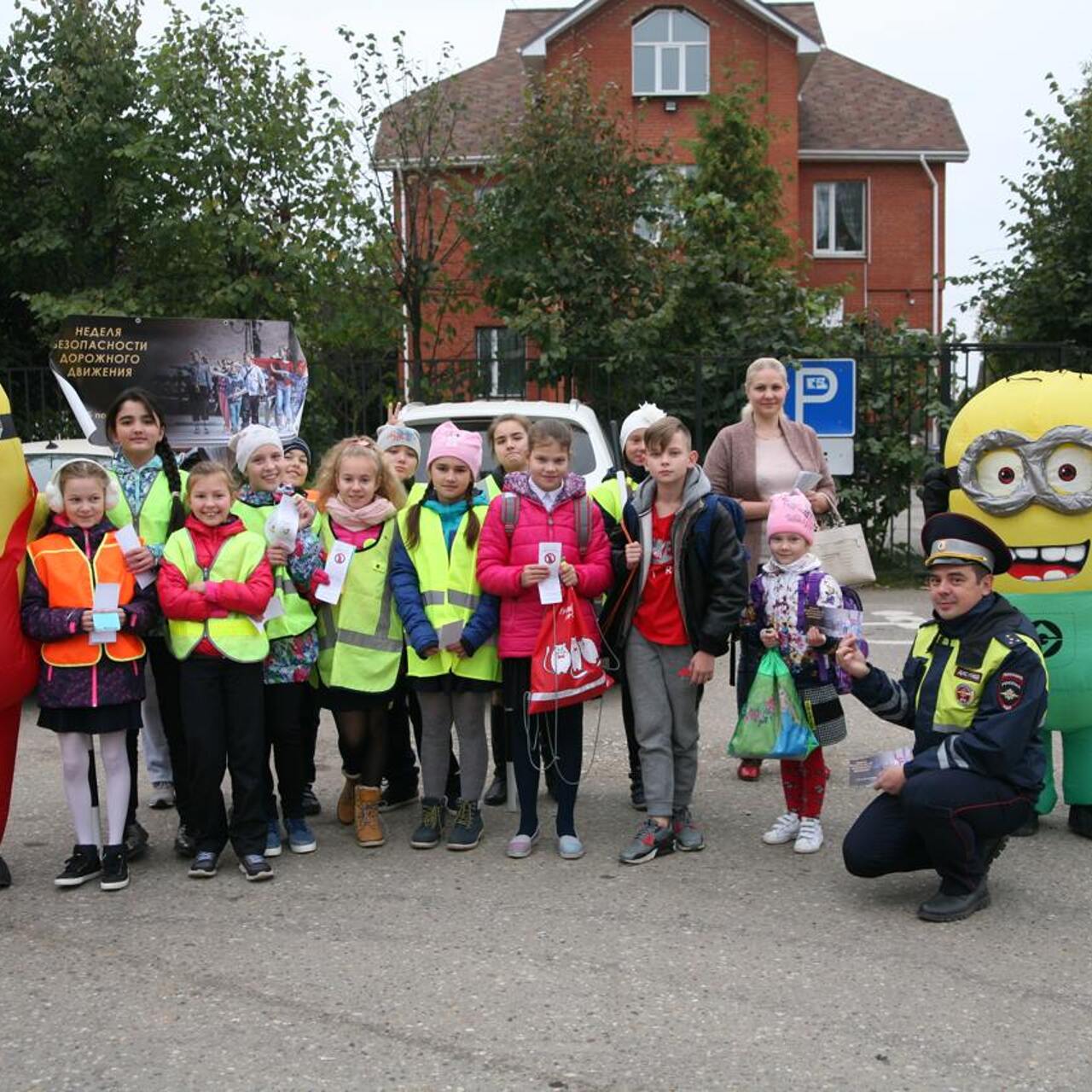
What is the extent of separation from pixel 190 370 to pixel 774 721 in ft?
23.0

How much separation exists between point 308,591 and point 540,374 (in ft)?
28.4

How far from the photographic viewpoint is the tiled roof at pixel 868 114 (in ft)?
103

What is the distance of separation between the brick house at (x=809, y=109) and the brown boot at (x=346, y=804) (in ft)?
72.6

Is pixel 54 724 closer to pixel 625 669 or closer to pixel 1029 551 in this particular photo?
pixel 625 669

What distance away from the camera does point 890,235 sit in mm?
31984

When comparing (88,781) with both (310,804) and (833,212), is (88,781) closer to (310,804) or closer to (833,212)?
(310,804)

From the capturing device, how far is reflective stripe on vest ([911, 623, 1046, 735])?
15.6 feet

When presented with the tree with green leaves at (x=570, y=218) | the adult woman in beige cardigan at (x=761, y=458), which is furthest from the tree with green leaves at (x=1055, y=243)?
the adult woman in beige cardigan at (x=761, y=458)

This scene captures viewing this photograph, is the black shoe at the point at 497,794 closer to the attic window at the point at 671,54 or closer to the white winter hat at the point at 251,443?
the white winter hat at the point at 251,443

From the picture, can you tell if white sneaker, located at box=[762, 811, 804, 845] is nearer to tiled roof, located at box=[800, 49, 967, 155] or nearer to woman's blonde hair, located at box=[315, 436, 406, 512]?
woman's blonde hair, located at box=[315, 436, 406, 512]

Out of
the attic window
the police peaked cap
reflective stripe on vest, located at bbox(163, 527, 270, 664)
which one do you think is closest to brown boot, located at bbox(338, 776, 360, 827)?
reflective stripe on vest, located at bbox(163, 527, 270, 664)

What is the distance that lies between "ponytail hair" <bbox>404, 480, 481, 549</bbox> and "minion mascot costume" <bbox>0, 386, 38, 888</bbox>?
142 cm

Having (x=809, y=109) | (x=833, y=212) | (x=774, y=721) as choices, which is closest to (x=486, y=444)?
(x=774, y=721)

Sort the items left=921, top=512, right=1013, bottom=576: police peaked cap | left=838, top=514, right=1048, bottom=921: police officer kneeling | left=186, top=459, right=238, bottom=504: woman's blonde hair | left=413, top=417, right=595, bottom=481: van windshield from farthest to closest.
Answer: left=413, top=417, right=595, bottom=481: van windshield → left=186, top=459, right=238, bottom=504: woman's blonde hair → left=921, top=512, right=1013, bottom=576: police peaked cap → left=838, top=514, right=1048, bottom=921: police officer kneeling
